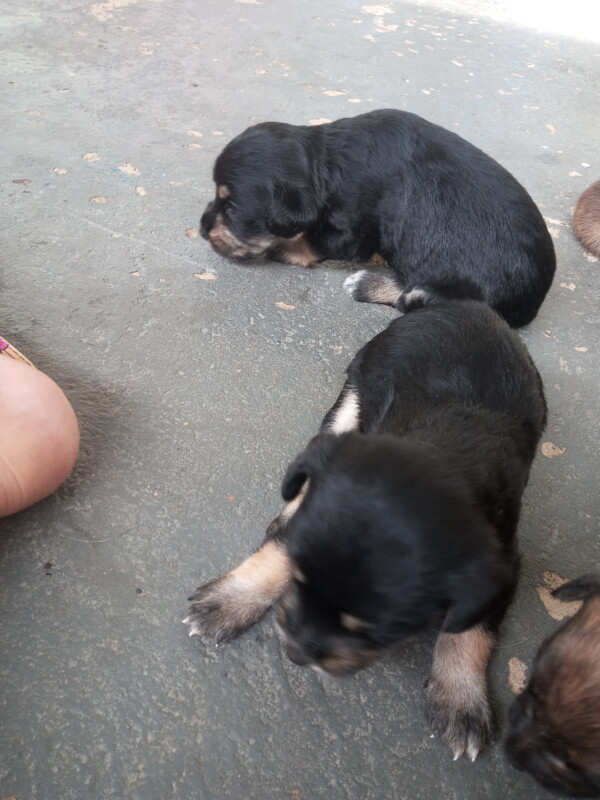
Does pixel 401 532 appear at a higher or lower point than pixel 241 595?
higher

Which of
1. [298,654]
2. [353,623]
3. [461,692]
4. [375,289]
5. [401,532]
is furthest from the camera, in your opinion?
[375,289]

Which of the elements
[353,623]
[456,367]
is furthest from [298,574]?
[456,367]

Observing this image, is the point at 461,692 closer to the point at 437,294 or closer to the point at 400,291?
the point at 437,294

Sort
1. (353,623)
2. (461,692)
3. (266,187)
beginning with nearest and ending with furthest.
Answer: (353,623) < (461,692) < (266,187)

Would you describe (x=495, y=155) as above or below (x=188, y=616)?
above

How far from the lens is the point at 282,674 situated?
7.14ft

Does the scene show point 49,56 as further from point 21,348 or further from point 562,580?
point 562,580

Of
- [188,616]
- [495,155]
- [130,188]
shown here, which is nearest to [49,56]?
[130,188]

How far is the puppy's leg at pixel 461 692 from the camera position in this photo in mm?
2080

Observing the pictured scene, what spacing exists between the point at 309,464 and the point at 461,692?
0.97 m

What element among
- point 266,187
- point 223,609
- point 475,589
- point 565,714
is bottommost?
point 223,609

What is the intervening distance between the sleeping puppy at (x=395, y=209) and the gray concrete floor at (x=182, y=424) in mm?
265

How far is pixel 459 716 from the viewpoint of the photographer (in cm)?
209

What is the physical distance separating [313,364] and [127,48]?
201 inches
